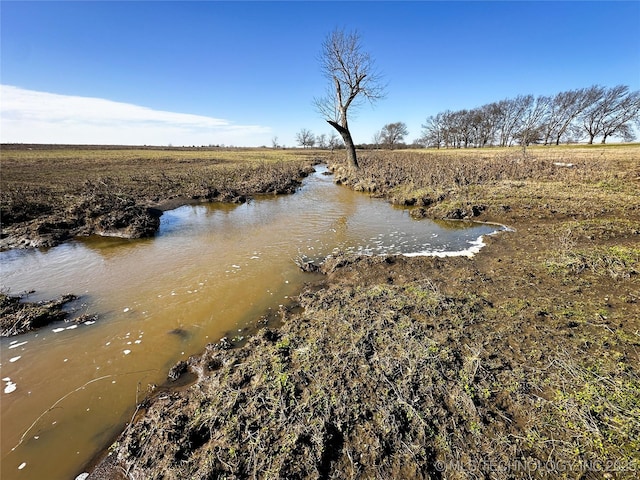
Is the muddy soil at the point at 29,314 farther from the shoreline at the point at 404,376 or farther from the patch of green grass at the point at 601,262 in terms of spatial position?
the patch of green grass at the point at 601,262

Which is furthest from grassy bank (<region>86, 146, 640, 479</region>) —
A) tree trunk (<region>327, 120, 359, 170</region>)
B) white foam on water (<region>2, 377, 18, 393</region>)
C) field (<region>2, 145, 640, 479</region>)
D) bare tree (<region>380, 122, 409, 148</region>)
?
bare tree (<region>380, 122, 409, 148</region>)

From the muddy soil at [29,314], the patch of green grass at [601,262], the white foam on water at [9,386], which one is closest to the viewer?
the white foam on water at [9,386]

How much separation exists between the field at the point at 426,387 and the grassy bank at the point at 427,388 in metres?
0.01

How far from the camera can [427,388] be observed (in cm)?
310

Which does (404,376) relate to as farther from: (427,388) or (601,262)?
(601,262)

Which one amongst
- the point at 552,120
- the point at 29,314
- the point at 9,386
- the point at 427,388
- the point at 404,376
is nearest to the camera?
the point at 427,388

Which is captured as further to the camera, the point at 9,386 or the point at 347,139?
the point at 347,139

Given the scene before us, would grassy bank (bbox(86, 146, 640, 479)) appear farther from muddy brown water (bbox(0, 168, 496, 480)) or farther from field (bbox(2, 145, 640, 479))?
muddy brown water (bbox(0, 168, 496, 480))

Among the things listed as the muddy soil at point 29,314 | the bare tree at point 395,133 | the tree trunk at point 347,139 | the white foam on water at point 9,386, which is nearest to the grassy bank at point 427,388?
the white foam on water at point 9,386

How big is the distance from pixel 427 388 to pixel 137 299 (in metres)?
5.80

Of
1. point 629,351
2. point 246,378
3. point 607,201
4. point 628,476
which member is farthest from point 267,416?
point 607,201

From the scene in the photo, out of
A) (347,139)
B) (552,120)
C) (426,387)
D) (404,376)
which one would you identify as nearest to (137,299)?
(404,376)

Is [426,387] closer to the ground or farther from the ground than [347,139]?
closer to the ground

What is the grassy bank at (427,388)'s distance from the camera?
2480mm
